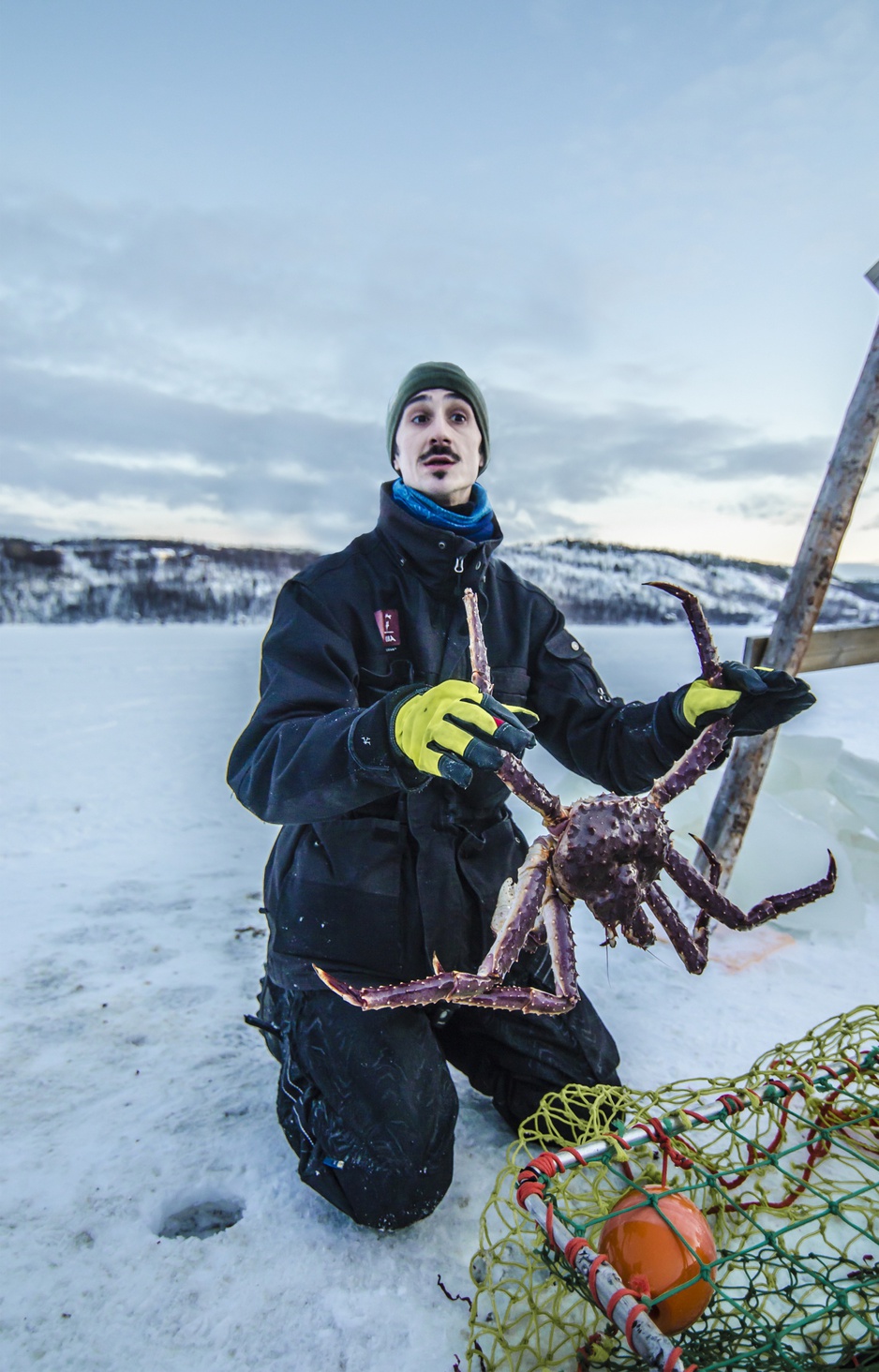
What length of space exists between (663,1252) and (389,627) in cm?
169

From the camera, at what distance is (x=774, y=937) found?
346cm

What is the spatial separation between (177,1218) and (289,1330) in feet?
1.52

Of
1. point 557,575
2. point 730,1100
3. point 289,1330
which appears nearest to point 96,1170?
point 289,1330

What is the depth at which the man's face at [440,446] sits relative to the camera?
96.5 inches

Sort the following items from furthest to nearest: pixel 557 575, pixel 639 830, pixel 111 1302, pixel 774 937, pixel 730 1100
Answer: pixel 557 575 → pixel 774 937 → pixel 730 1100 → pixel 639 830 → pixel 111 1302

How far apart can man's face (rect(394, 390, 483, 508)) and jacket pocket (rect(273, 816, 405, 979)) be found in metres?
1.13

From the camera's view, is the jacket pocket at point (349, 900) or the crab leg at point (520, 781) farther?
the jacket pocket at point (349, 900)

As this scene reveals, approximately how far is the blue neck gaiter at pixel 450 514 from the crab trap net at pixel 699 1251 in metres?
1.68

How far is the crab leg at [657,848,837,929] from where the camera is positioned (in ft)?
6.04

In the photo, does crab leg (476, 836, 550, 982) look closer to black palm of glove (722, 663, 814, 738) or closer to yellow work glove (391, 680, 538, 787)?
yellow work glove (391, 680, 538, 787)

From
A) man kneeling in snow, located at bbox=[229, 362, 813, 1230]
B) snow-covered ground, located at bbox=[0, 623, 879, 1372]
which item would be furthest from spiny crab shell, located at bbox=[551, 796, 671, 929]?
snow-covered ground, located at bbox=[0, 623, 879, 1372]

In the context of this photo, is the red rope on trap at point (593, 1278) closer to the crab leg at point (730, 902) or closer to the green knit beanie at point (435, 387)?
the crab leg at point (730, 902)

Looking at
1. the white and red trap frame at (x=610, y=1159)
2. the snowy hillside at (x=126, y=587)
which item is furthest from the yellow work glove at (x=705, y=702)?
the snowy hillside at (x=126, y=587)

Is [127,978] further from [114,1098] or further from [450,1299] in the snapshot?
[450,1299]
